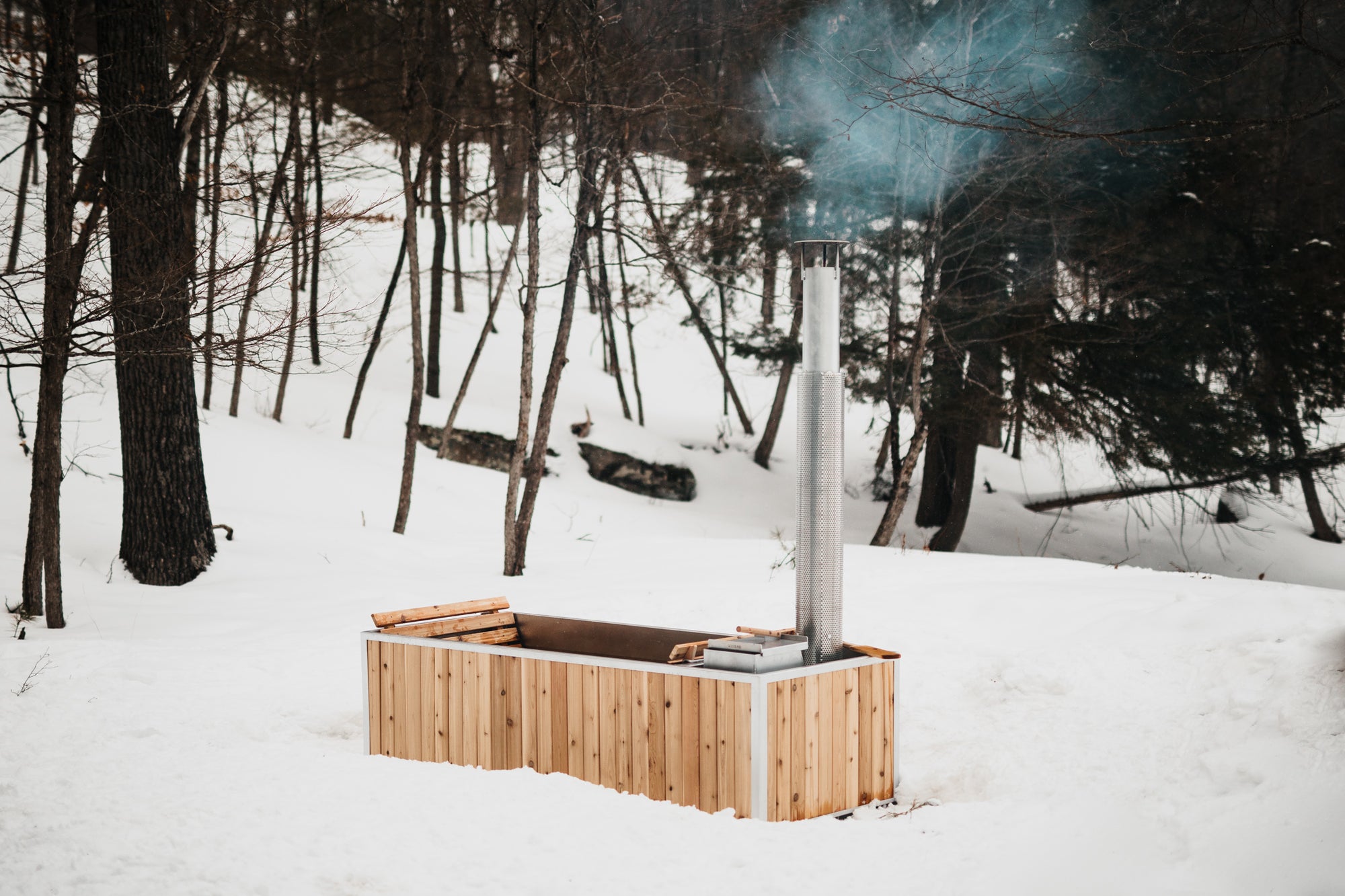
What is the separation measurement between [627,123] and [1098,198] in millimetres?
5997

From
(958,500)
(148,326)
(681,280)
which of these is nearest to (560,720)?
(148,326)

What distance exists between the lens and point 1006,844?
171 inches

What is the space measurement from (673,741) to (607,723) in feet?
1.13

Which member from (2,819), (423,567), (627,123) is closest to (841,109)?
(627,123)

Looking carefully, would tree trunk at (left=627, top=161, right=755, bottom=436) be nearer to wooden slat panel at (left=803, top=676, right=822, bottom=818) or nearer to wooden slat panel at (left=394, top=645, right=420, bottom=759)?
wooden slat panel at (left=394, top=645, right=420, bottom=759)

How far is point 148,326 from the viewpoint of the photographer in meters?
8.09

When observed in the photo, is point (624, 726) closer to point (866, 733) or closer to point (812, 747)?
point (812, 747)

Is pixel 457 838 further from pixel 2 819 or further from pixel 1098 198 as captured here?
pixel 1098 198

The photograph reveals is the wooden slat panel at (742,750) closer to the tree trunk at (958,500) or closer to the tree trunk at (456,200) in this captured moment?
the tree trunk at (456,200)

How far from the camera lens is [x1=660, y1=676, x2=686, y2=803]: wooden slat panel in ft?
15.2

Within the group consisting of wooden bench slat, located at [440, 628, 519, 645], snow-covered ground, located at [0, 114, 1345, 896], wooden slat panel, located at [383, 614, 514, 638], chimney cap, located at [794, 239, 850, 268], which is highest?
chimney cap, located at [794, 239, 850, 268]

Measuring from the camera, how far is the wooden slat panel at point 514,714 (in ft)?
16.6

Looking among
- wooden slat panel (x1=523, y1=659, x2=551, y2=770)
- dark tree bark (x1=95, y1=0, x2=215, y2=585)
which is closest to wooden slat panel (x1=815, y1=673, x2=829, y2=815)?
wooden slat panel (x1=523, y1=659, x2=551, y2=770)

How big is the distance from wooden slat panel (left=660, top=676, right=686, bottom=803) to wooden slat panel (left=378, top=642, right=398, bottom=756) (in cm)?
164
